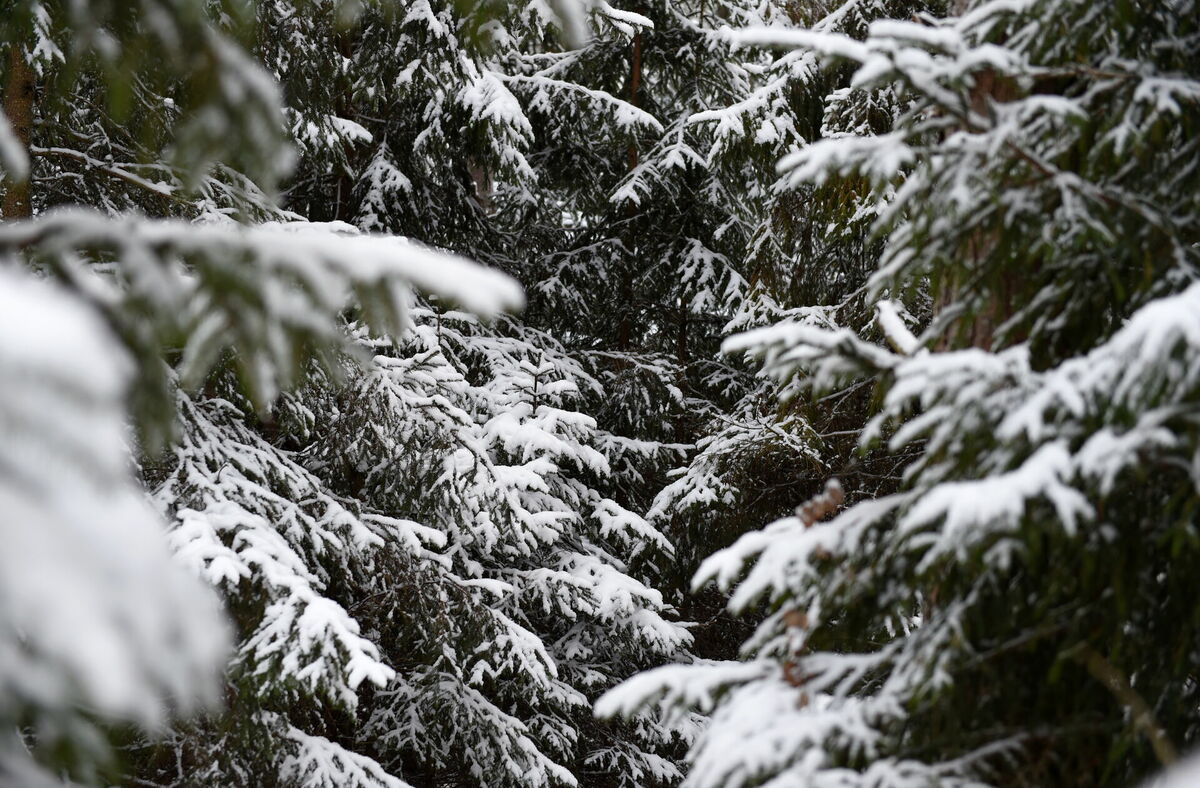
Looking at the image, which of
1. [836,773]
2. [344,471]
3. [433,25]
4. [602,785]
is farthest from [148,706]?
[602,785]

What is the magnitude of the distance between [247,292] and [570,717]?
260 inches

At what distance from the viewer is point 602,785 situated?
25.8 ft

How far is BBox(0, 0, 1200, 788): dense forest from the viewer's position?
4.45 feet

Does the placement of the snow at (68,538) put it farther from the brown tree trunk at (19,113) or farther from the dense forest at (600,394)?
the brown tree trunk at (19,113)

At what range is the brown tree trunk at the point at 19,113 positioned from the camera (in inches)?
177

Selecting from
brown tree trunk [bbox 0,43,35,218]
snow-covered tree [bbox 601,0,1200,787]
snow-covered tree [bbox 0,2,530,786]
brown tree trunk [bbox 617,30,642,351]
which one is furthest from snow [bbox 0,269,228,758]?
brown tree trunk [bbox 617,30,642,351]

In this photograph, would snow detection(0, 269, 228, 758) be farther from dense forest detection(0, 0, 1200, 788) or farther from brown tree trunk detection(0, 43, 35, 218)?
brown tree trunk detection(0, 43, 35, 218)

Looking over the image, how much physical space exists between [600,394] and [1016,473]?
6.43 metres

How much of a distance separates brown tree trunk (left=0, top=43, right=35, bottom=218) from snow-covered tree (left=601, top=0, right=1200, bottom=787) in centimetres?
423

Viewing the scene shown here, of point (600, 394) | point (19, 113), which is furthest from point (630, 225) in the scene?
point (19, 113)

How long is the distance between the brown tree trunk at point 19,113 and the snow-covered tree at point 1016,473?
13.9 feet

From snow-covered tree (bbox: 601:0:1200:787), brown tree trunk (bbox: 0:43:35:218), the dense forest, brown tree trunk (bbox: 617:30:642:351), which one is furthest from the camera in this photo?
brown tree trunk (bbox: 617:30:642:351)

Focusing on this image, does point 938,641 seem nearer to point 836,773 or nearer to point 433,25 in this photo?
point 836,773

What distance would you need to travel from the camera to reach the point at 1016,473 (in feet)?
5.42
